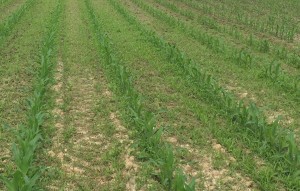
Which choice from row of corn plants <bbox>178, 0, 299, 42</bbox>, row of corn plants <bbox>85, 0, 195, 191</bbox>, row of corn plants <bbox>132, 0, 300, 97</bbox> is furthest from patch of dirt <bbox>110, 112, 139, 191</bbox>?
row of corn plants <bbox>178, 0, 299, 42</bbox>

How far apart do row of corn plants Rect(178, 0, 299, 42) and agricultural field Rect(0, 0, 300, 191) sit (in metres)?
0.42

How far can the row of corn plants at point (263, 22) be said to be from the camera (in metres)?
13.7

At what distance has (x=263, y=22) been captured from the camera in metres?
16.0

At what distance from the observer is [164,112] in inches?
279

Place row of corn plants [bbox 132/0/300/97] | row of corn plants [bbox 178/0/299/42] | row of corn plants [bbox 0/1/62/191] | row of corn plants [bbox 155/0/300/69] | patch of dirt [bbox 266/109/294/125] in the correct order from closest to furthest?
row of corn plants [bbox 0/1/62/191], patch of dirt [bbox 266/109/294/125], row of corn plants [bbox 132/0/300/97], row of corn plants [bbox 155/0/300/69], row of corn plants [bbox 178/0/299/42]

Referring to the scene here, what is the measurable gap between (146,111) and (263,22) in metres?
11.0

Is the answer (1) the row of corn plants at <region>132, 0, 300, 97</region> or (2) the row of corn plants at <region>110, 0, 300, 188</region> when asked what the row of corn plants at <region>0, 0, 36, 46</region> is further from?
(2) the row of corn plants at <region>110, 0, 300, 188</region>

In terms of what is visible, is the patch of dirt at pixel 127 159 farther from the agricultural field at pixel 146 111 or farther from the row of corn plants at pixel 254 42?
the row of corn plants at pixel 254 42

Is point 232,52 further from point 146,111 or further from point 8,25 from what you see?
point 8,25

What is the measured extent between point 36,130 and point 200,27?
10.9 meters

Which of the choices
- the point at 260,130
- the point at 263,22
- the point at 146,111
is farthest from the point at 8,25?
the point at 260,130

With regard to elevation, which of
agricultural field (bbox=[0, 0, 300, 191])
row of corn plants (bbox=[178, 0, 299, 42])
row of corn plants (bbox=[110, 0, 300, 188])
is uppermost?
row of corn plants (bbox=[110, 0, 300, 188])

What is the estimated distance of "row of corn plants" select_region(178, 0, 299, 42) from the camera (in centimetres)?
1366

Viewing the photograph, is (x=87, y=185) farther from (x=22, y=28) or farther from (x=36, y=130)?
(x=22, y=28)
